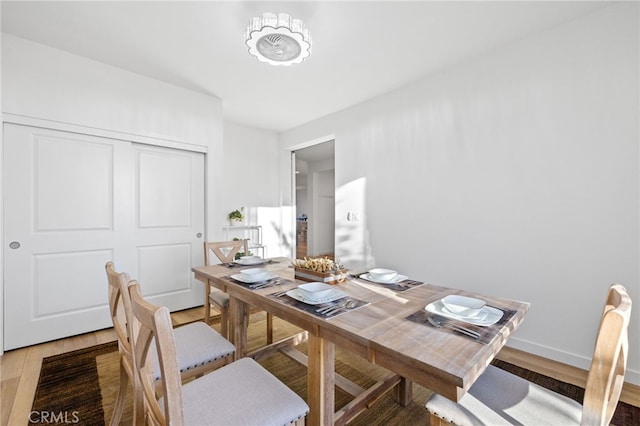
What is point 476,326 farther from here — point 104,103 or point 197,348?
point 104,103

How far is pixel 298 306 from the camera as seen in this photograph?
128 centimetres

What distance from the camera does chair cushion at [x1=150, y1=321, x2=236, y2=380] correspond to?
4.43ft

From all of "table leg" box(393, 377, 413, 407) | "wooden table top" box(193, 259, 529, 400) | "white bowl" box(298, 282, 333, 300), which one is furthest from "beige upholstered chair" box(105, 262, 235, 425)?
"table leg" box(393, 377, 413, 407)

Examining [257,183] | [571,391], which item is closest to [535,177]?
[571,391]

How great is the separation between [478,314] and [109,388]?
2267 mm

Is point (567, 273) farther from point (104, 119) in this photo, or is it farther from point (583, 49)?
point (104, 119)

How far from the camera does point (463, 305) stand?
3.88ft

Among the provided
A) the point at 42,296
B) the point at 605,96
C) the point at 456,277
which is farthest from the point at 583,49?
the point at 42,296

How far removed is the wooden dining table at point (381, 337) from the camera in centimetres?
84

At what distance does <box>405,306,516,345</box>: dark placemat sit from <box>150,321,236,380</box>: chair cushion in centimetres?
98

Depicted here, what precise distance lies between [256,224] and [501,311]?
3944 mm

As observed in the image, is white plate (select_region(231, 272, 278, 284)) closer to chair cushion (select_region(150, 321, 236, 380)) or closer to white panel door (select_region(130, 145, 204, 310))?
chair cushion (select_region(150, 321, 236, 380))

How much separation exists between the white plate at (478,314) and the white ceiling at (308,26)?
6.52 feet

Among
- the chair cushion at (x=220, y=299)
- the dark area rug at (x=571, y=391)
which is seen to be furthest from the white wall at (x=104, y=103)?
the dark area rug at (x=571, y=391)
